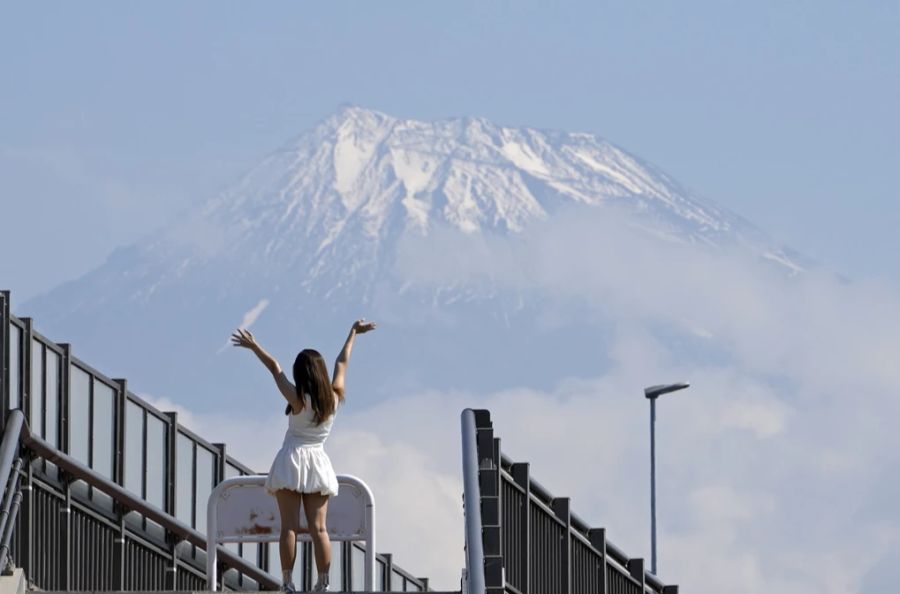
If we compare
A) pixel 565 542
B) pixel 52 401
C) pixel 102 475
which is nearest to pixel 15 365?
pixel 52 401

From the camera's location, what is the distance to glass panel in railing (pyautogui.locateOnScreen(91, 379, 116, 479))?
2014 centimetres

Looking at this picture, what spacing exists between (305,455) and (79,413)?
5.63 m

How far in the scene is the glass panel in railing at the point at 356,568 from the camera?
942 inches

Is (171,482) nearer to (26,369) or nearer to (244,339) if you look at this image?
(26,369)

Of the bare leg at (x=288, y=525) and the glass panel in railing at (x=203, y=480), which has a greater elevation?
the glass panel in railing at (x=203, y=480)

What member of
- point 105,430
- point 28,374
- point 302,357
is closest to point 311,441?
point 302,357

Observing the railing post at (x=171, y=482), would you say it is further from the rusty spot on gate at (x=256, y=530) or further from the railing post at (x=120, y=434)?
the rusty spot on gate at (x=256, y=530)

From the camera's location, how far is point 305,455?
14.5 meters

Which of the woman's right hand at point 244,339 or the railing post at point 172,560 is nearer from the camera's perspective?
the woman's right hand at point 244,339

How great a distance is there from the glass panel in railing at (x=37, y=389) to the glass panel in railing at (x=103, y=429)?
1295mm

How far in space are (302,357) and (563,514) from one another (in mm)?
4873

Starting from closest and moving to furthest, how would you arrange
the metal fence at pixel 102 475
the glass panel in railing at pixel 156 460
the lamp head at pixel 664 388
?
the metal fence at pixel 102 475
the glass panel in railing at pixel 156 460
the lamp head at pixel 664 388

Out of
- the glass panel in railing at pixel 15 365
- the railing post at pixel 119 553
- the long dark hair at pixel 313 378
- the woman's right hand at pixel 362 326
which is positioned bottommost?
the long dark hair at pixel 313 378

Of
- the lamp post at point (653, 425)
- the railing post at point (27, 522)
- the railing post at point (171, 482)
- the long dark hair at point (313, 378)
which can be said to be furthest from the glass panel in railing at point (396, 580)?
the lamp post at point (653, 425)
